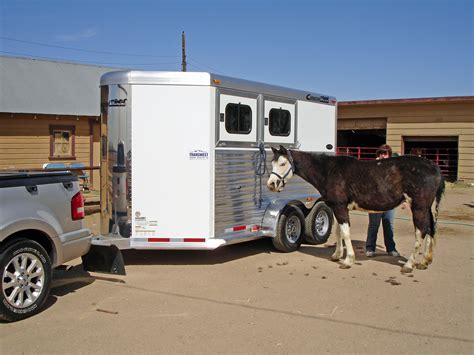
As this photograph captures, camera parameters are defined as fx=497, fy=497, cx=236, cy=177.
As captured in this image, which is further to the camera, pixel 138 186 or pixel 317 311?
pixel 138 186

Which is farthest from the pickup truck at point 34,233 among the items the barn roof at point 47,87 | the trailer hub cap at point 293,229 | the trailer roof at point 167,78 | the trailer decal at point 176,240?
the barn roof at point 47,87

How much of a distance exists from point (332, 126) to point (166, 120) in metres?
4.40

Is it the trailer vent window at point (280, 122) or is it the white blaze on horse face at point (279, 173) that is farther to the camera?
the trailer vent window at point (280, 122)

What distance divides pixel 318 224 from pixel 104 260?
4.73 meters

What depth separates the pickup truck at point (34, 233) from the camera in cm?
534

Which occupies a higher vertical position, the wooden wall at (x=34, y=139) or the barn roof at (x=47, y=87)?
the barn roof at (x=47, y=87)

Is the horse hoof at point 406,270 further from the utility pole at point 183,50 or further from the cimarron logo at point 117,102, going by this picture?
the utility pole at point 183,50

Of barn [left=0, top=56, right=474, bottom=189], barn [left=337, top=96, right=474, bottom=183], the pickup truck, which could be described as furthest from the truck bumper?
barn [left=337, top=96, right=474, bottom=183]

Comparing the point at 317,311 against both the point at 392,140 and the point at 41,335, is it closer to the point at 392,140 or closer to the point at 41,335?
the point at 41,335

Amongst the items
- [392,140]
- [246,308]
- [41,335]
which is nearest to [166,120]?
[246,308]

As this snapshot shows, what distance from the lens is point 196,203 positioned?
7.70m

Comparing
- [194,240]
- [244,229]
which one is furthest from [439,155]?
[194,240]

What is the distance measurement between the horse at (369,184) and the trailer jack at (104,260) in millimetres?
2735

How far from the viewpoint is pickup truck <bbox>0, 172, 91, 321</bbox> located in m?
5.34
